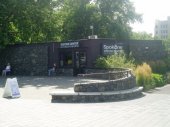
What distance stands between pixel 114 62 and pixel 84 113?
15242mm

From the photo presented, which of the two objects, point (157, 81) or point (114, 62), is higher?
point (114, 62)

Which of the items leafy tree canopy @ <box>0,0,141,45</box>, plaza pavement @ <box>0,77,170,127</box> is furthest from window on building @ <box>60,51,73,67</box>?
plaza pavement @ <box>0,77,170,127</box>

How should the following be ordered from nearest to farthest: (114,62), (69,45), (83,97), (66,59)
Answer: (83,97) → (114,62) → (69,45) → (66,59)

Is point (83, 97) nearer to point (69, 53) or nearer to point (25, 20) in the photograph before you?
point (69, 53)

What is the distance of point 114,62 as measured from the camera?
95.6 ft

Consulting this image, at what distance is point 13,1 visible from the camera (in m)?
38.8

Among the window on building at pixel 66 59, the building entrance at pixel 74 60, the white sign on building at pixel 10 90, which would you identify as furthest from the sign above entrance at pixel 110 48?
the white sign on building at pixel 10 90

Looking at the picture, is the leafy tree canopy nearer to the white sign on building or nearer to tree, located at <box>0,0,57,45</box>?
tree, located at <box>0,0,57,45</box>

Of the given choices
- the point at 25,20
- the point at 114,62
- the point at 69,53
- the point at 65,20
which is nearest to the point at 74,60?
the point at 69,53

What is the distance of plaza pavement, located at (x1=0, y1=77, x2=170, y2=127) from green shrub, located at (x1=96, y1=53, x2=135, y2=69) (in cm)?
978

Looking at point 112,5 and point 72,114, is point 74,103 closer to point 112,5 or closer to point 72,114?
point 72,114

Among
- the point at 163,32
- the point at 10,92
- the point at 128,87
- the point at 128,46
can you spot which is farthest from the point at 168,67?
the point at 163,32

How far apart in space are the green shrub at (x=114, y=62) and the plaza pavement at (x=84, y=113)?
9.78 m

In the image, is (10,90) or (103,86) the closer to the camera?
(103,86)
